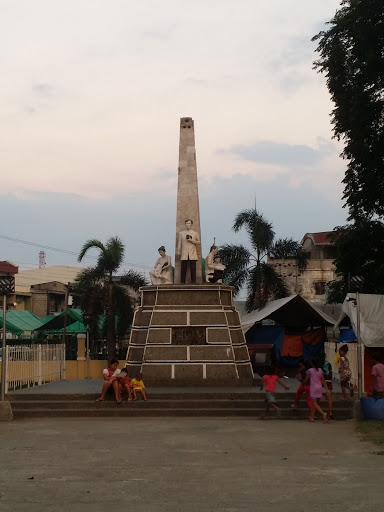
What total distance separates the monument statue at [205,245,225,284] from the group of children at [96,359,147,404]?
559 centimetres

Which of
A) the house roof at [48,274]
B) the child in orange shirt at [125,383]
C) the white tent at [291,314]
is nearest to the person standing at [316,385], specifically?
the child in orange shirt at [125,383]

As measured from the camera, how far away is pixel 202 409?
55.2 ft

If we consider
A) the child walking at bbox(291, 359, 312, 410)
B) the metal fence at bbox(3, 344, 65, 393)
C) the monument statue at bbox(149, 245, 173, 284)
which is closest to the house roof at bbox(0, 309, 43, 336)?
the metal fence at bbox(3, 344, 65, 393)

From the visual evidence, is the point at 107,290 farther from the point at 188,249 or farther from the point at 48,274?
the point at 48,274

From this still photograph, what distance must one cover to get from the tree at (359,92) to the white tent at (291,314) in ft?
15.3

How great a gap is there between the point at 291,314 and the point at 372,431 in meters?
19.2

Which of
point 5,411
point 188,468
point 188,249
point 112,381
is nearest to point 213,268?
point 188,249

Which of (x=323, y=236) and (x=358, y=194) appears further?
(x=323, y=236)

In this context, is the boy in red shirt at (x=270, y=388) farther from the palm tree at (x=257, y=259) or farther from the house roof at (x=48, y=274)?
the house roof at (x=48, y=274)

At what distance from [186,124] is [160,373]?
293 inches

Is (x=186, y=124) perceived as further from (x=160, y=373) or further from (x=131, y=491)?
(x=131, y=491)

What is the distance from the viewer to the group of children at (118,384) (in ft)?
56.4

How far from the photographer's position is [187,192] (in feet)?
74.8

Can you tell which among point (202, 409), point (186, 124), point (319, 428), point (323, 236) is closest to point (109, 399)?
point (202, 409)
